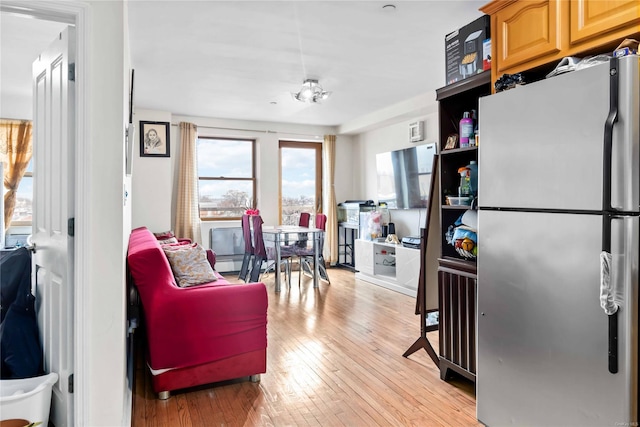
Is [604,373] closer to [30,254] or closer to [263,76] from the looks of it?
[30,254]

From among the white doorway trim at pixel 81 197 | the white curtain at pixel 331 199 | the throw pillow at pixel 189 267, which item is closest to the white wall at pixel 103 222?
the white doorway trim at pixel 81 197

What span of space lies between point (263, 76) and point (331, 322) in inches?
104

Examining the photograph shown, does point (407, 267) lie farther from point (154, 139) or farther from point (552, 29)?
point (154, 139)

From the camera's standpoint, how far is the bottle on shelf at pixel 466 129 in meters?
2.48

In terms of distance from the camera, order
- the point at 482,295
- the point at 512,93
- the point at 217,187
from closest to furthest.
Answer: the point at 512,93
the point at 482,295
the point at 217,187

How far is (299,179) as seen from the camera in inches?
279

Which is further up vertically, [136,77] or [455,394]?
[136,77]

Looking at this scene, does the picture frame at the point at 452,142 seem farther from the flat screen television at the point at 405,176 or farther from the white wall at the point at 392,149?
the flat screen television at the point at 405,176

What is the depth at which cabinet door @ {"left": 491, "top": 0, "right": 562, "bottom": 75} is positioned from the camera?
5.99 ft

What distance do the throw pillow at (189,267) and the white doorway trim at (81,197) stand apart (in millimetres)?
986

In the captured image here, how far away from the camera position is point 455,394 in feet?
8.06

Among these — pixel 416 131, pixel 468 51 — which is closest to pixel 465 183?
pixel 468 51

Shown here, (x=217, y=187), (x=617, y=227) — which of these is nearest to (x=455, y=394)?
(x=617, y=227)

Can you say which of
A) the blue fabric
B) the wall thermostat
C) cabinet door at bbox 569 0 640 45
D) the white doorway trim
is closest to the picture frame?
cabinet door at bbox 569 0 640 45
